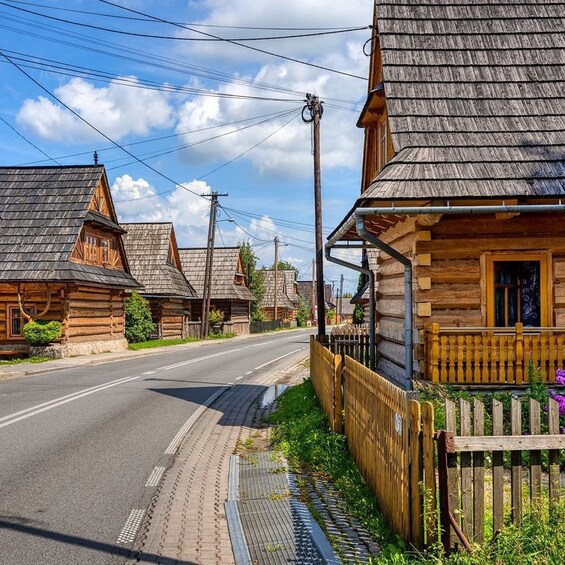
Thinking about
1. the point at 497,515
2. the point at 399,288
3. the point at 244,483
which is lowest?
the point at 244,483

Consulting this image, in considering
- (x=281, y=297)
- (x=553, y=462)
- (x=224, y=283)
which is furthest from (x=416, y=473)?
(x=281, y=297)

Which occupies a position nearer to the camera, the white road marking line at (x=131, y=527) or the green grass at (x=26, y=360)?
the white road marking line at (x=131, y=527)

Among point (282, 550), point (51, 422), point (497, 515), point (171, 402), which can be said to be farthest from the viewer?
point (171, 402)

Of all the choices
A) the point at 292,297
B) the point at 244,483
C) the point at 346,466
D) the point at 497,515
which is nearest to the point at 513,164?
the point at 346,466

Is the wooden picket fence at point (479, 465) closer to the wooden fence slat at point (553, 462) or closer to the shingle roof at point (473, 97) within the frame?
the wooden fence slat at point (553, 462)

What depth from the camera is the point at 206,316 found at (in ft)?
152

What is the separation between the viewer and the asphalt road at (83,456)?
231 inches

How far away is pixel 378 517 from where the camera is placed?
593 cm

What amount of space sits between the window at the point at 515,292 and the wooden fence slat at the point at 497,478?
23.0 feet

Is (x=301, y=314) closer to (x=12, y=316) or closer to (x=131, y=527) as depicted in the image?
(x=12, y=316)

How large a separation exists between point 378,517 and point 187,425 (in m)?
6.28

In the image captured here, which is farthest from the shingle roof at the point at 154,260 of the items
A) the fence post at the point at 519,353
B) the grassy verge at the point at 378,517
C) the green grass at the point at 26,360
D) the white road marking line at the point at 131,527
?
the white road marking line at the point at 131,527

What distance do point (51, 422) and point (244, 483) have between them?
5356 mm

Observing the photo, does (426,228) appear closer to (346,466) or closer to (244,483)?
(346,466)
